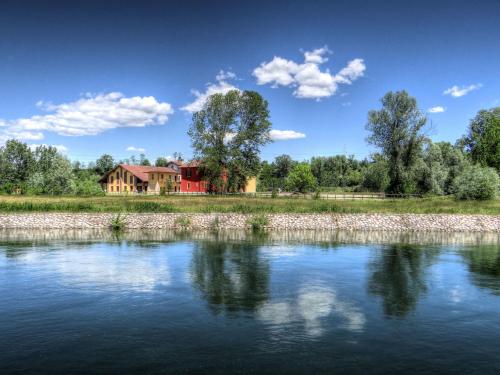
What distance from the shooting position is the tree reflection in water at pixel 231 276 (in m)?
19.5

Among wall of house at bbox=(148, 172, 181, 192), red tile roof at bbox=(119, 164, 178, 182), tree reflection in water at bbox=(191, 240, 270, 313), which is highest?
red tile roof at bbox=(119, 164, 178, 182)

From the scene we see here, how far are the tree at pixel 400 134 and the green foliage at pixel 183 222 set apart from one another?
44.9 metres

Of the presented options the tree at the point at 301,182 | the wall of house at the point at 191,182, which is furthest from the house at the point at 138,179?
the tree at the point at 301,182

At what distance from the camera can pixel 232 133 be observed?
86.2 meters

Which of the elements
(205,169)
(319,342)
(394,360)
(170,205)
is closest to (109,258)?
(319,342)

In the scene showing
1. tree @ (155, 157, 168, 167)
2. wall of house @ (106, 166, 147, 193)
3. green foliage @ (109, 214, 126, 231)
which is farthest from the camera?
tree @ (155, 157, 168, 167)

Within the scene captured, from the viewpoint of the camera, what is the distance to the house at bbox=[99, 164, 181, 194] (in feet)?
366

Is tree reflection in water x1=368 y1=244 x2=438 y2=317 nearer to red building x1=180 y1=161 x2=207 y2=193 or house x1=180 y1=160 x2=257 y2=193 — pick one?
house x1=180 y1=160 x2=257 y2=193

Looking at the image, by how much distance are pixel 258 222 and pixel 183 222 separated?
8854mm

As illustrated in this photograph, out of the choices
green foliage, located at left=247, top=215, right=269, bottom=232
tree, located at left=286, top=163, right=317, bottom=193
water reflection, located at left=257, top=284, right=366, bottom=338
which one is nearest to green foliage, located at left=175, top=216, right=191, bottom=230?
green foliage, located at left=247, top=215, right=269, bottom=232

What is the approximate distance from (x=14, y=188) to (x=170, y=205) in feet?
179

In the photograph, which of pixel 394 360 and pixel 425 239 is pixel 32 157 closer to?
pixel 425 239

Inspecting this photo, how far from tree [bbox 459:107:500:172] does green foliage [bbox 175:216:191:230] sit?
68.9m

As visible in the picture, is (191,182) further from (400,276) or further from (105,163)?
(400,276)
